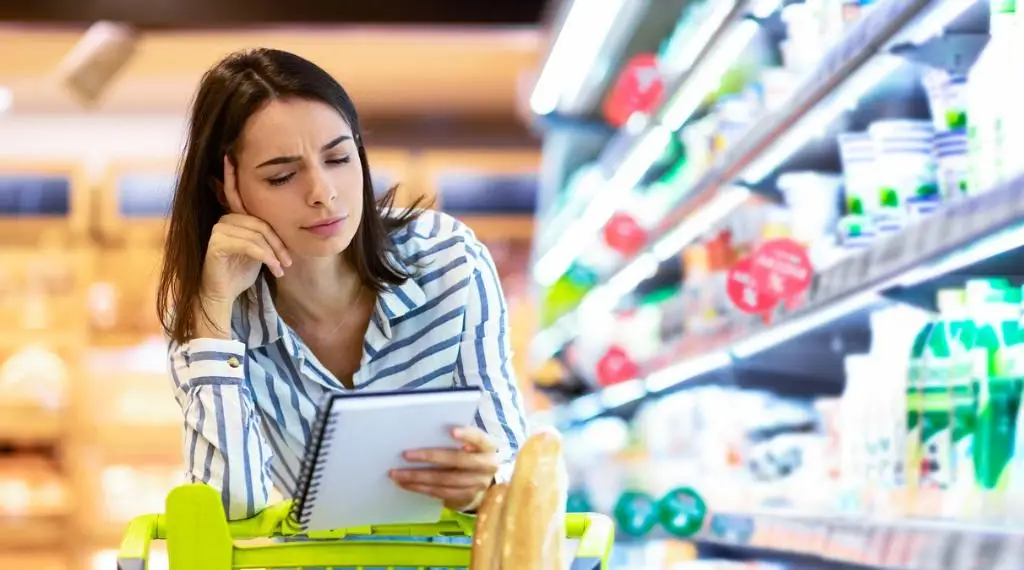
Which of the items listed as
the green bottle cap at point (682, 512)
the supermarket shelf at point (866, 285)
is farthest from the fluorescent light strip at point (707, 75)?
the green bottle cap at point (682, 512)

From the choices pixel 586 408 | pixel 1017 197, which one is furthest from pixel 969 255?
pixel 586 408

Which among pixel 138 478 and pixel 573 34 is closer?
pixel 573 34

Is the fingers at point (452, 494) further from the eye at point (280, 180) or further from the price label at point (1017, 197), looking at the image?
the price label at point (1017, 197)

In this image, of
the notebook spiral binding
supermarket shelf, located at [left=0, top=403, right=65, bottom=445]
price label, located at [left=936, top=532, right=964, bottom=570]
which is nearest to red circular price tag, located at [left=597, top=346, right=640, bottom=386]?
price label, located at [left=936, top=532, right=964, bottom=570]

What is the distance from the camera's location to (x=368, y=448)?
1399 mm

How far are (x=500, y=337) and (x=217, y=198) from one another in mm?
420

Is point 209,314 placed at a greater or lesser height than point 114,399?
lesser

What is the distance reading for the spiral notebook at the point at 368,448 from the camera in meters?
1.35

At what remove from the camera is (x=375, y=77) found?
8.16 meters

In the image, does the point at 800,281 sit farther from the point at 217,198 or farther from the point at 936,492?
the point at 217,198

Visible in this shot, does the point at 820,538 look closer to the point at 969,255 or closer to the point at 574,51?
the point at 969,255

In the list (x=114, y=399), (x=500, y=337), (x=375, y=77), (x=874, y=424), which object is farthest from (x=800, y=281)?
(x=114, y=399)

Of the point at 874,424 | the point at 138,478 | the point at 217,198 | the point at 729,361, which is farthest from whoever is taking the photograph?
the point at 138,478

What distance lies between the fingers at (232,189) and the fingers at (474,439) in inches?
21.3
